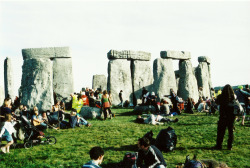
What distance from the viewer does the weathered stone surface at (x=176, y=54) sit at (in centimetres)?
2122

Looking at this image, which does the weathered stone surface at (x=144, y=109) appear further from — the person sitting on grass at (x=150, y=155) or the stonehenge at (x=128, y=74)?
the person sitting on grass at (x=150, y=155)

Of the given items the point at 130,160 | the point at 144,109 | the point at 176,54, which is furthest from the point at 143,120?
the point at 176,54

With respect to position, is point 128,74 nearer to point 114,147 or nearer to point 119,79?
point 119,79

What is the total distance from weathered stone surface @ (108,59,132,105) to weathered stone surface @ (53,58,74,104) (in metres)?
3.38

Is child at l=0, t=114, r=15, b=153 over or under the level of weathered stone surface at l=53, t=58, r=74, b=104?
under

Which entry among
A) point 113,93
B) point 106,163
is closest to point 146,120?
point 106,163

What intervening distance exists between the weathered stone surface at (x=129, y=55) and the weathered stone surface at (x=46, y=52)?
3.68 metres

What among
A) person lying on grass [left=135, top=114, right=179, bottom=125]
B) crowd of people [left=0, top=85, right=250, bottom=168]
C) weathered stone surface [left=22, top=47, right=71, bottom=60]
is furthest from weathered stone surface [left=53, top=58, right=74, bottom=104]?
person lying on grass [left=135, top=114, right=179, bottom=125]

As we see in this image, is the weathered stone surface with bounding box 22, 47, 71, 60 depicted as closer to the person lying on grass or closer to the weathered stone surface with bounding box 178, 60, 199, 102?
the weathered stone surface with bounding box 178, 60, 199, 102

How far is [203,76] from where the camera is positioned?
85.6ft

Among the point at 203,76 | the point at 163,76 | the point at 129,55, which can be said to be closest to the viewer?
the point at 163,76

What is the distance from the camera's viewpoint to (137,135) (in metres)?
9.04

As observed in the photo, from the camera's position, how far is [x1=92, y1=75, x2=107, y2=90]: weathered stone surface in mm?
24352

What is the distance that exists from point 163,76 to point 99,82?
6.88m
